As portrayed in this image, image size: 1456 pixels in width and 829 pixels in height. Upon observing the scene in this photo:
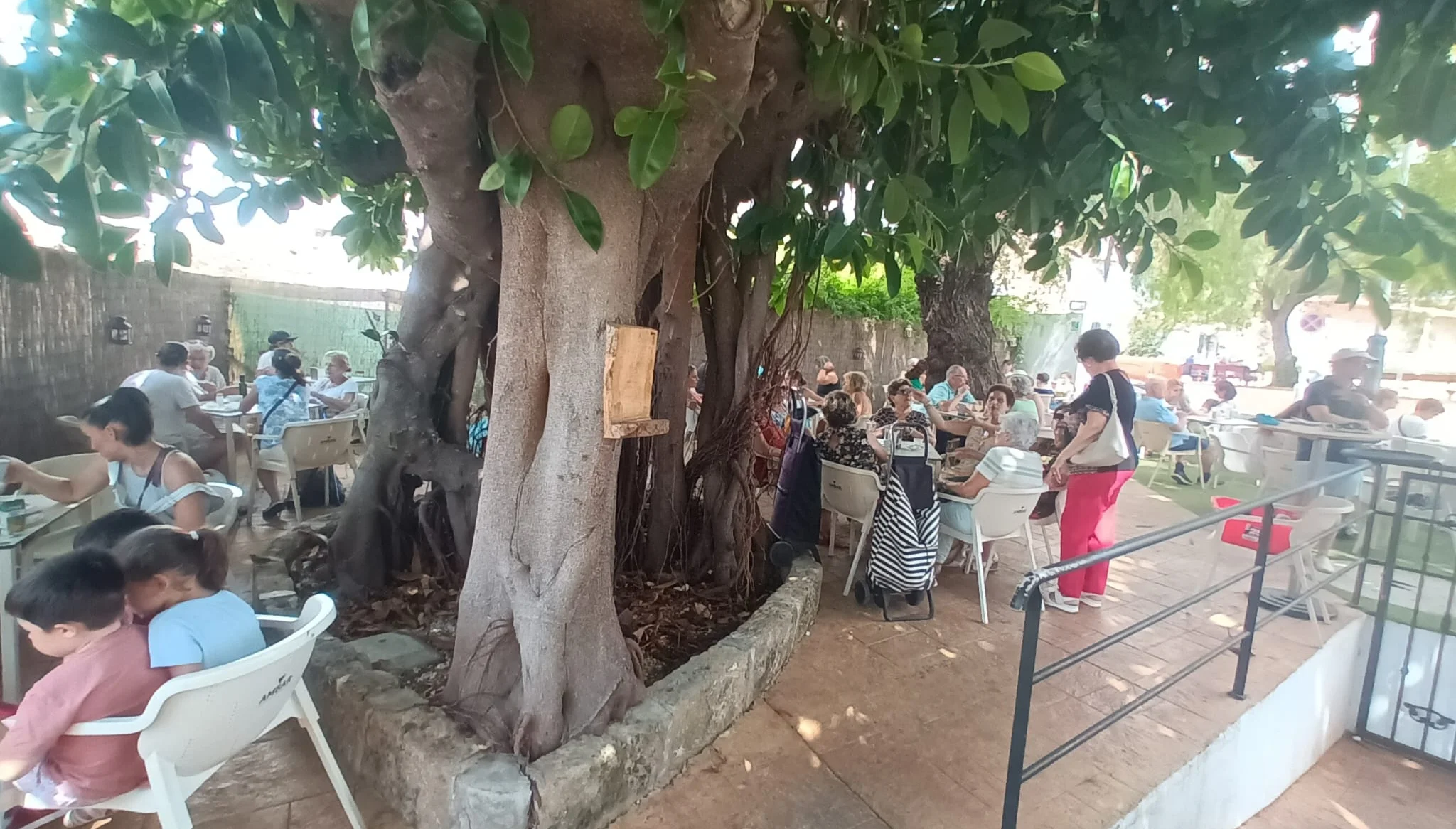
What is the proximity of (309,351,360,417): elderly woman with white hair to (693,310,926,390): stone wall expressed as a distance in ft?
21.2

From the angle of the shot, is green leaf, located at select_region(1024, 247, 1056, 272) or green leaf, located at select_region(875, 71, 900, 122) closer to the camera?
green leaf, located at select_region(875, 71, 900, 122)

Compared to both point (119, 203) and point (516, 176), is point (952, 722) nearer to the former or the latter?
point (516, 176)

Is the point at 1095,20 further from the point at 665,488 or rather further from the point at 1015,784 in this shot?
the point at 665,488

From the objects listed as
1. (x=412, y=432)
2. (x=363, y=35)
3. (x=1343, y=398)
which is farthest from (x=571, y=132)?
(x=1343, y=398)

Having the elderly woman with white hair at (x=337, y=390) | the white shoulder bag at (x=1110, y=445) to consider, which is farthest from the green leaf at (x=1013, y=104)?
the elderly woman with white hair at (x=337, y=390)

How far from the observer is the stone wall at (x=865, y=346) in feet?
37.8

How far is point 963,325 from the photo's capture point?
8.34 metres

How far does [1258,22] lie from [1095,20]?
421 millimetres

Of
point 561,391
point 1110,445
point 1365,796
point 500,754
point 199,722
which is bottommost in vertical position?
point 1365,796

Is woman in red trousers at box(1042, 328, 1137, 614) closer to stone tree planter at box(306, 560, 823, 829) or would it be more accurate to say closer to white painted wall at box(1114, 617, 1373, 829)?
white painted wall at box(1114, 617, 1373, 829)

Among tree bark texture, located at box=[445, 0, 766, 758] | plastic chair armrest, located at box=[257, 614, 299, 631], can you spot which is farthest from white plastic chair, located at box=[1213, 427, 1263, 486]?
plastic chair armrest, located at box=[257, 614, 299, 631]

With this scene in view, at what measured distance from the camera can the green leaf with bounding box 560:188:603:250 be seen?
1692 millimetres

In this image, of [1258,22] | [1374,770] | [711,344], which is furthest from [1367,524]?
[711,344]

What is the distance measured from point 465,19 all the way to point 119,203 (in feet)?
3.02
